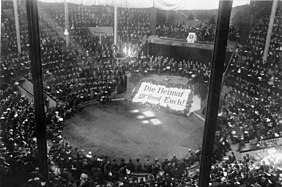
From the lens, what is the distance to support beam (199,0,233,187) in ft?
11.0

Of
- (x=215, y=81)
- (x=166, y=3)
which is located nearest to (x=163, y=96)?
(x=166, y=3)

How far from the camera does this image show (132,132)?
62.0 ft

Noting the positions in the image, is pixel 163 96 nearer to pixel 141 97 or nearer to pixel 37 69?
pixel 141 97

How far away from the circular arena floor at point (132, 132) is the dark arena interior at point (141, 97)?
67 millimetres

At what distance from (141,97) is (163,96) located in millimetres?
1740

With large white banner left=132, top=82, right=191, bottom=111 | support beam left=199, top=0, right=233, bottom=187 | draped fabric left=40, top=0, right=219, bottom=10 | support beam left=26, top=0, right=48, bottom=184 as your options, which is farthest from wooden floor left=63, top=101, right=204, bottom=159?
support beam left=199, top=0, right=233, bottom=187

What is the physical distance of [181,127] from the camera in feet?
64.7

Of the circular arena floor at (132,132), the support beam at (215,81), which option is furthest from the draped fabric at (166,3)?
the support beam at (215,81)

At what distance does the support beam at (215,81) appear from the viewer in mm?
3361

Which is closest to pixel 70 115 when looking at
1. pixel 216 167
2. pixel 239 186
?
pixel 216 167

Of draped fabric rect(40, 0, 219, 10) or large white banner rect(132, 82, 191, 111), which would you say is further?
draped fabric rect(40, 0, 219, 10)

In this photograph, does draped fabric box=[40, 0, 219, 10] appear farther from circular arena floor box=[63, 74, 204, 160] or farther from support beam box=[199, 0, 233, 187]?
support beam box=[199, 0, 233, 187]

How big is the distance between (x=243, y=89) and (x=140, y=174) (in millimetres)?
11426

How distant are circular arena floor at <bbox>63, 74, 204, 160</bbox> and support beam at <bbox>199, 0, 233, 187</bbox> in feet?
41.0
